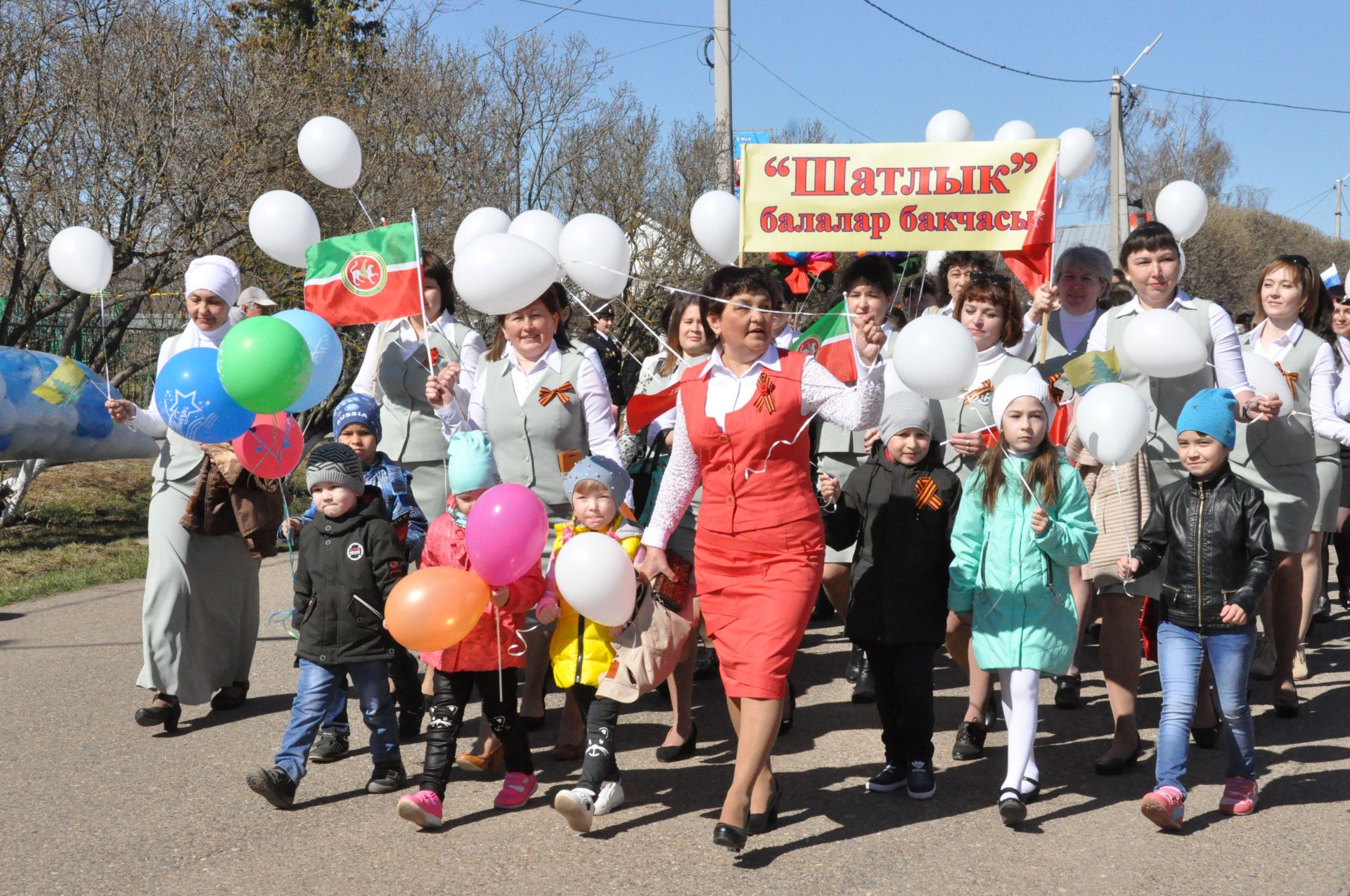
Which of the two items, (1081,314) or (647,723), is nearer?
(647,723)

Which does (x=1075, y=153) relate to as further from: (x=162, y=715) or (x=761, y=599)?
(x=162, y=715)

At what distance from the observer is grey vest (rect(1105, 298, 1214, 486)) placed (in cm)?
549

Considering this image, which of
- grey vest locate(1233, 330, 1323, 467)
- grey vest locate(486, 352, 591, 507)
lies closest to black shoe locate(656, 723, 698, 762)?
grey vest locate(486, 352, 591, 507)

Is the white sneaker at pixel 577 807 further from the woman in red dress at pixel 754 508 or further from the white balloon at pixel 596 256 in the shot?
the white balloon at pixel 596 256

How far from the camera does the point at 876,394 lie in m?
4.38

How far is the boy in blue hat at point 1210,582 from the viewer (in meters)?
4.58

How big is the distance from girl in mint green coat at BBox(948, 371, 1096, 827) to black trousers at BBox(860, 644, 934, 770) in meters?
0.23

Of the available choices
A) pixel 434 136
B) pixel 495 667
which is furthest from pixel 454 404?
pixel 434 136

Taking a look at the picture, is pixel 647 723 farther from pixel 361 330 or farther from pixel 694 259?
pixel 694 259

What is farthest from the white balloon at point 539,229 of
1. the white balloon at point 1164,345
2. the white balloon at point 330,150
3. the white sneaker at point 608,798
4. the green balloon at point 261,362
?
the white balloon at point 1164,345

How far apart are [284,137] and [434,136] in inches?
137

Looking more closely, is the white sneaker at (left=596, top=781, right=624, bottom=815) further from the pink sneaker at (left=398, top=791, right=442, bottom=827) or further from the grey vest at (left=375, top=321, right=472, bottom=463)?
the grey vest at (left=375, top=321, right=472, bottom=463)

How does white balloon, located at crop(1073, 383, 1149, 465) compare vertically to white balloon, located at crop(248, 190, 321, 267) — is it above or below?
below

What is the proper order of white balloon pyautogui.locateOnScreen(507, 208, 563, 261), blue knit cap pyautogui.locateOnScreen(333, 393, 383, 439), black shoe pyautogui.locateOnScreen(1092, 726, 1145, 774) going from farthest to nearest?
white balloon pyautogui.locateOnScreen(507, 208, 563, 261), blue knit cap pyautogui.locateOnScreen(333, 393, 383, 439), black shoe pyautogui.locateOnScreen(1092, 726, 1145, 774)
